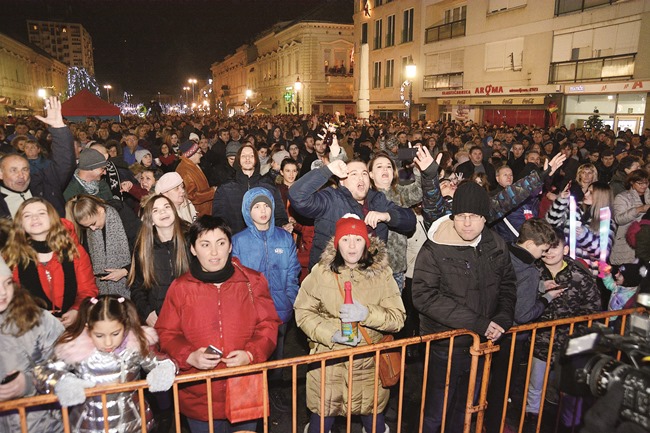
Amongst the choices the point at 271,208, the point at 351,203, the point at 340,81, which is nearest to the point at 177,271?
the point at 271,208

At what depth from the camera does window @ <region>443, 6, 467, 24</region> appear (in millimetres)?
31516

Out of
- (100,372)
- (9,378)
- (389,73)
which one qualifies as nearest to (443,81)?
(389,73)

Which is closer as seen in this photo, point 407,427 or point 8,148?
point 407,427

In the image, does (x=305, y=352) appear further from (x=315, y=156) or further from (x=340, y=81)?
(x=340, y=81)

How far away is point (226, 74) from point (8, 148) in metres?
105

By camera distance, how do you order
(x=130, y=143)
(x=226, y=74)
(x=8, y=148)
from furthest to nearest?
(x=226, y=74) < (x=130, y=143) < (x=8, y=148)

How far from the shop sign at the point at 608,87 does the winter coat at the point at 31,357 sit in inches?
943

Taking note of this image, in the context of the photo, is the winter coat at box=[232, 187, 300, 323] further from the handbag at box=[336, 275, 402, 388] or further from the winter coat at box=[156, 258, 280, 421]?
the handbag at box=[336, 275, 402, 388]

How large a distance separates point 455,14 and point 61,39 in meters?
143

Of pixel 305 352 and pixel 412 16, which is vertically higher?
pixel 412 16

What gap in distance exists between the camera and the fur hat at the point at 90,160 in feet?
18.3

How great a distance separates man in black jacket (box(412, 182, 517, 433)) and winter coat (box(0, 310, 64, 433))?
261 cm

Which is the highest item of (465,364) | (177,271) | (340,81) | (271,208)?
(340,81)

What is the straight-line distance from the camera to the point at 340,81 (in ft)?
189
